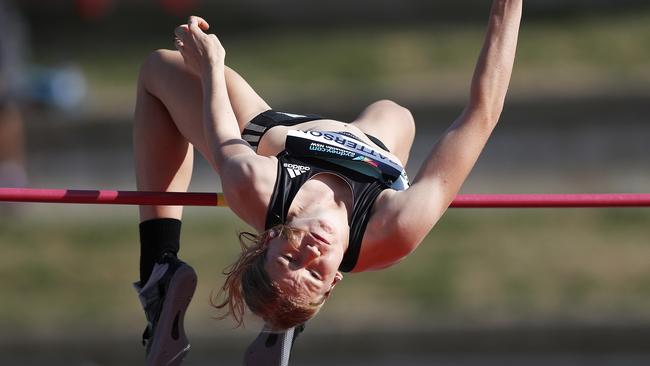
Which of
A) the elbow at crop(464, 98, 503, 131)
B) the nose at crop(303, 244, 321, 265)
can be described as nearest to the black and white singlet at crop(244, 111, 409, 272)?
the nose at crop(303, 244, 321, 265)

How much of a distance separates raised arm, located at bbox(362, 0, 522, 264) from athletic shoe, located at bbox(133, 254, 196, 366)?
77cm

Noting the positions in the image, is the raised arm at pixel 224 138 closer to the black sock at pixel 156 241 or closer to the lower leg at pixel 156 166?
the lower leg at pixel 156 166

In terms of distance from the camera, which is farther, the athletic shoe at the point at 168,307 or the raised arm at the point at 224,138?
the athletic shoe at the point at 168,307

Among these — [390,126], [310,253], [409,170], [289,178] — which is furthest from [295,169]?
[409,170]

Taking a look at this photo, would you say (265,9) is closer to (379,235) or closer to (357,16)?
(357,16)

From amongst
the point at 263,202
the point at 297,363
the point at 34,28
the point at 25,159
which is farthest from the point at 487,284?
the point at 34,28

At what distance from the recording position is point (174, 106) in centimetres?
420

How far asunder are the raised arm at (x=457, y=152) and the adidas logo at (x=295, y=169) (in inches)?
9.5

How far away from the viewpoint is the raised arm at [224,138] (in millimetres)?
3613

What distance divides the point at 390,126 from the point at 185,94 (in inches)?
27.7

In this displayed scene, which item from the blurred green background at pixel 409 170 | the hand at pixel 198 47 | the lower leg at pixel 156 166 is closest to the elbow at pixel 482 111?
the hand at pixel 198 47

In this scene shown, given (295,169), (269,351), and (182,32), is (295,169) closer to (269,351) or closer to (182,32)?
(182,32)

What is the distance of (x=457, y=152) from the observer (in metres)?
3.71

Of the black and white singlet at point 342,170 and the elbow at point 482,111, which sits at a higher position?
the elbow at point 482,111
